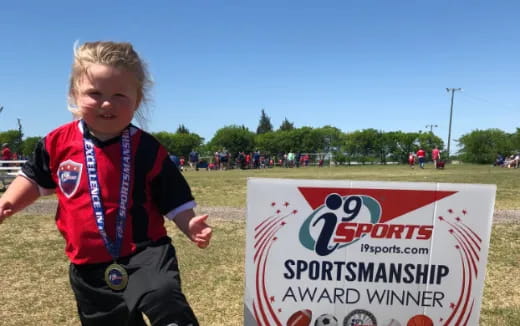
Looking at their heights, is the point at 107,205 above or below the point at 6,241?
above

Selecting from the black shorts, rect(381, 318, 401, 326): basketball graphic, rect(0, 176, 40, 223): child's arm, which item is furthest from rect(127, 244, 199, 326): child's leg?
rect(381, 318, 401, 326): basketball graphic

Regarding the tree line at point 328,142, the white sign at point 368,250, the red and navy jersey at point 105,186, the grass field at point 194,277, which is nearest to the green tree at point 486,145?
the tree line at point 328,142

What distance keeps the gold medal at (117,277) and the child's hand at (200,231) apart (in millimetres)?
333

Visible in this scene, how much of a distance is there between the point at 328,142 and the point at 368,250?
78.5 meters

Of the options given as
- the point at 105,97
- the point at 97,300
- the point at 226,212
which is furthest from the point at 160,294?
the point at 226,212

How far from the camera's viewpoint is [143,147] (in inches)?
74.5

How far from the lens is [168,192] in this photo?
1.91 meters

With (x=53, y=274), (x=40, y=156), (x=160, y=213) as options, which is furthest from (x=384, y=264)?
(x=53, y=274)

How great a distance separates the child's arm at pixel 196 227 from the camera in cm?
182

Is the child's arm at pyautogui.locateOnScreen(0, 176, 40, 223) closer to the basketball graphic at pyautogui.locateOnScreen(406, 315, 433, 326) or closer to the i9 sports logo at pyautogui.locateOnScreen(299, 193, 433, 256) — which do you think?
the i9 sports logo at pyautogui.locateOnScreen(299, 193, 433, 256)

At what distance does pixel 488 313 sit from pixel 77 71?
3.36 metres

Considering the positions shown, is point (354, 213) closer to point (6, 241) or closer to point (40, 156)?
point (40, 156)

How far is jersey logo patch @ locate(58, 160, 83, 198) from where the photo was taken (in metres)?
1.78

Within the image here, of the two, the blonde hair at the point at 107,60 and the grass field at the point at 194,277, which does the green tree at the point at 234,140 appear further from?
the blonde hair at the point at 107,60
